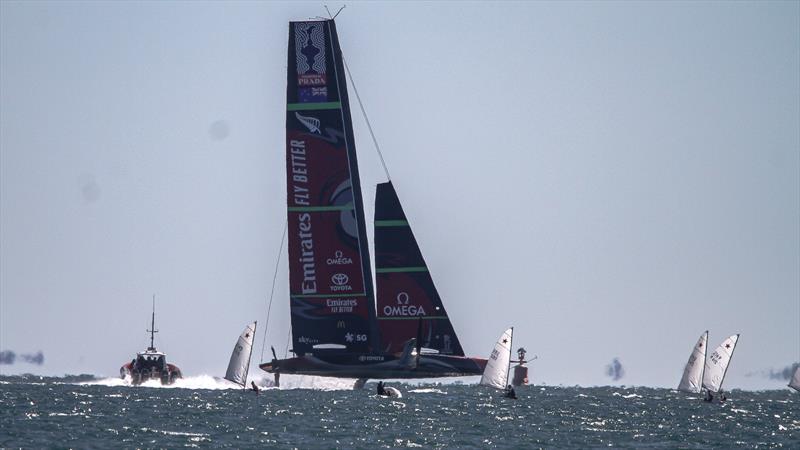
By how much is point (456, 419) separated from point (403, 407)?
10.5m

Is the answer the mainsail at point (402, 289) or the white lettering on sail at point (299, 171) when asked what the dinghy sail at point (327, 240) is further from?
the mainsail at point (402, 289)

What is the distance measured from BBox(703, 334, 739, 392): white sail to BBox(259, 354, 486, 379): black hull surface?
40466 millimetres

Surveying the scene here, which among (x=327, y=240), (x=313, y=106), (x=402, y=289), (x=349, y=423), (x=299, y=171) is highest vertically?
(x=313, y=106)

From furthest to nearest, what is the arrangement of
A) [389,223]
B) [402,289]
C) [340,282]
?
[389,223]
[402,289]
[340,282]

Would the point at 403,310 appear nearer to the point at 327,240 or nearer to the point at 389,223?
the point at 389,223

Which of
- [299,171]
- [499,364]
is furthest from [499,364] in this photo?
[299,171]

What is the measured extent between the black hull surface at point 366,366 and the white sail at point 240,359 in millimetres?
15930

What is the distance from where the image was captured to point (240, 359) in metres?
109

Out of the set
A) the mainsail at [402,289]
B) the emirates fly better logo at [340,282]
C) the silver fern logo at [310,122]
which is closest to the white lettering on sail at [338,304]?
the emirates fly better logo at [340,282]

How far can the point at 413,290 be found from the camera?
95250mm

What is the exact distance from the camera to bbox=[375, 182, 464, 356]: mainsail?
9462 centimetres

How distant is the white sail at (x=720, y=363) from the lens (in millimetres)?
127438

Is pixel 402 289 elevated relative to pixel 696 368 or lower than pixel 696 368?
elevated

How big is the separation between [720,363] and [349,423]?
60.8 meters
